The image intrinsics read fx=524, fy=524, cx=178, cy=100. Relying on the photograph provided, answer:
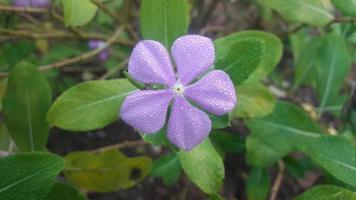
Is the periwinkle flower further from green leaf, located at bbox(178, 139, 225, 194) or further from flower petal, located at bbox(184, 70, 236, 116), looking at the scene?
flower petal, located at bbox(184, 70, 236, 116)

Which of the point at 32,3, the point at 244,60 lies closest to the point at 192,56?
the point at 244,60

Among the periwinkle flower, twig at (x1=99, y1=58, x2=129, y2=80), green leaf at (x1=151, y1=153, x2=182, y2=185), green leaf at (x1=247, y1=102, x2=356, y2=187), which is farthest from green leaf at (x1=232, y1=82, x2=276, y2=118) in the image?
the periwinkle flower

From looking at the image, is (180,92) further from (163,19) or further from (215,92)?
(163,19)

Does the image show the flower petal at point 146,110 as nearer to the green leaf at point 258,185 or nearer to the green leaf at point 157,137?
the green leaf at point 157,137

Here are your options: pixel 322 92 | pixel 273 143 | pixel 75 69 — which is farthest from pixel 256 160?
pixel 75 69

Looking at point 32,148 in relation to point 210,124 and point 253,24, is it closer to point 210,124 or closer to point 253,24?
point 210,124

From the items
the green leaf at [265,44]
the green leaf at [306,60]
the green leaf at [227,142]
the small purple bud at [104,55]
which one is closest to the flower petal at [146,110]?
the green leaf at [265,44]
